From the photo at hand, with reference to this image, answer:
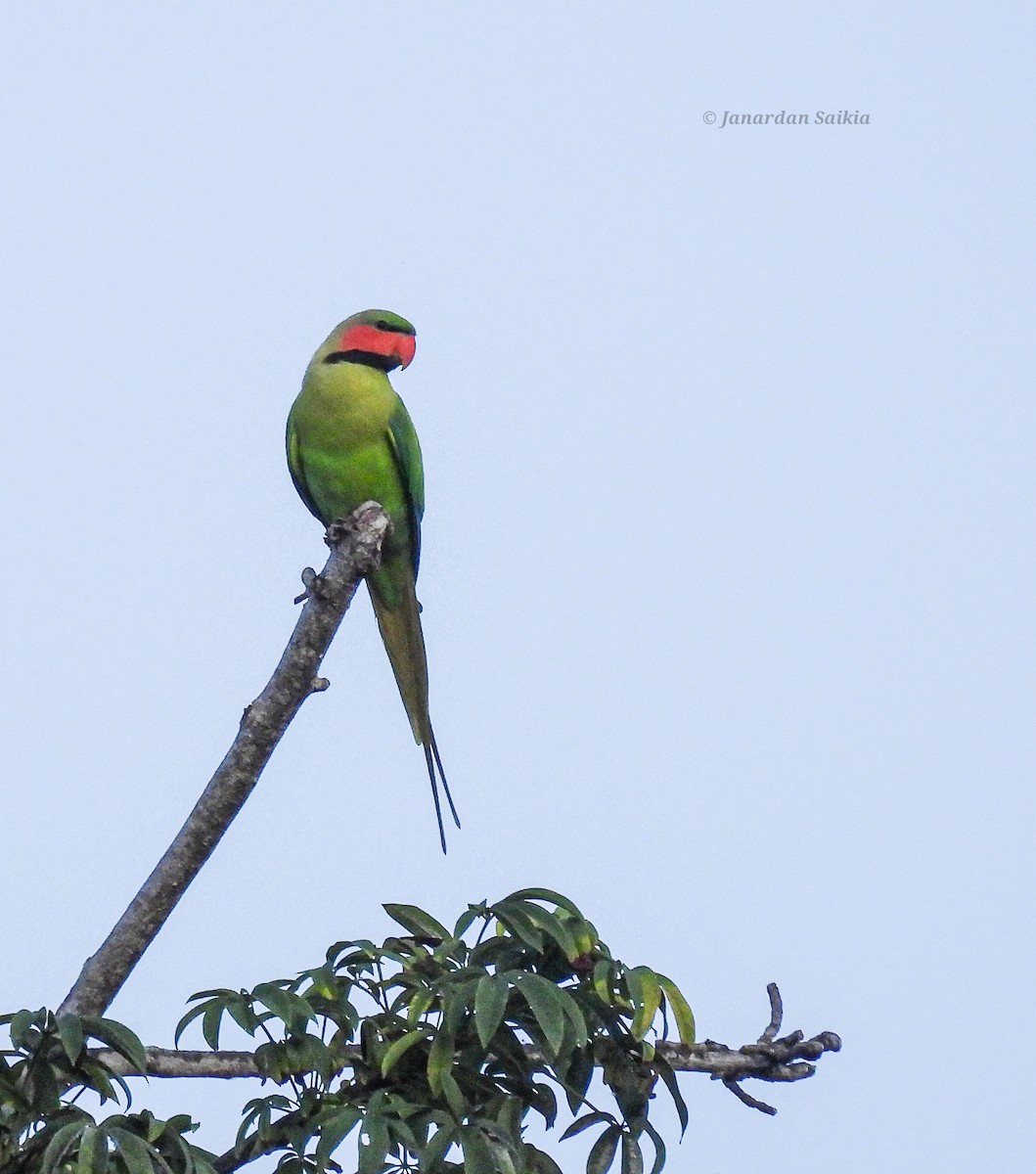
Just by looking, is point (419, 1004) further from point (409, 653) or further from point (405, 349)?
point (405, 349)

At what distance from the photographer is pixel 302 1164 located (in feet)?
9.05

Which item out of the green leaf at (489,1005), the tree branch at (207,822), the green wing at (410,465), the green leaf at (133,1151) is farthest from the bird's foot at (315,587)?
the green wing at (410,465)

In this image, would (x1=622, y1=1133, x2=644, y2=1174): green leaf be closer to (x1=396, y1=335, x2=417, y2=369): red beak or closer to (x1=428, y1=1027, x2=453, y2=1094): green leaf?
(x1=428, y1=1027, x2=453, y2=1094): green leaf

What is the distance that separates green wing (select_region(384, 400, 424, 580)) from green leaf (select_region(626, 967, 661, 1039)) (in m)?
2.87

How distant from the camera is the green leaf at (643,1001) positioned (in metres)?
2.85

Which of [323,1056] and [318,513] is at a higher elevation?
[318,513]

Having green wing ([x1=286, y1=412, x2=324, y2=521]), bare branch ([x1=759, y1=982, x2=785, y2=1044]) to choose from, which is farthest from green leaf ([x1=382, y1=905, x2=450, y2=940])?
green wing ([x1=286, y1=412, x2=324, y2=521])

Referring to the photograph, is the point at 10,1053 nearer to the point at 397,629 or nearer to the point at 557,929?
the point at 557,929

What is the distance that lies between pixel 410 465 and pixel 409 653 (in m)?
0.76

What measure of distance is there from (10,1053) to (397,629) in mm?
2783

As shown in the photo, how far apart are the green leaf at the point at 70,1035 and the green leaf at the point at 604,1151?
40.1 inches

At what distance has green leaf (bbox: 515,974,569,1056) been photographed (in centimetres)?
269

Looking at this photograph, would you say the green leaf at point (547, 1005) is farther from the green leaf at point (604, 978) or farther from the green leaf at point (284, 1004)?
the green leaf at point (284, 1004)

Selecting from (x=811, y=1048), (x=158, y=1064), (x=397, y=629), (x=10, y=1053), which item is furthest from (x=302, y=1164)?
(x=397, y=629)
